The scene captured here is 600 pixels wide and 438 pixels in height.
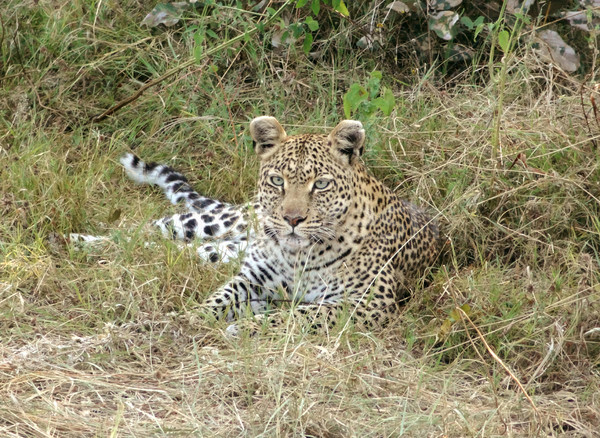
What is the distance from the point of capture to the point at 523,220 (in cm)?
659

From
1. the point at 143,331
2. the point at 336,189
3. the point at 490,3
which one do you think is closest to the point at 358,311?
the point at 336,189

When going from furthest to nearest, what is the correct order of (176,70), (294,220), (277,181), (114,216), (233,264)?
(176,70) < (114,216) < (233,264) < (277,181) < (294,220)

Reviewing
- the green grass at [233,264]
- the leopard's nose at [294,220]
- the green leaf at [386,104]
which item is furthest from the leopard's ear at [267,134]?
the green grass at [233,264]

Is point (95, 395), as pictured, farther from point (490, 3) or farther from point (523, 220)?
point (490, 3)

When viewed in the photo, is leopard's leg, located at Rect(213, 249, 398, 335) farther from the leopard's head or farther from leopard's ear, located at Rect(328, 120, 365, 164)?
leopard's ear, located at Rect(328, 120, 365, 164)

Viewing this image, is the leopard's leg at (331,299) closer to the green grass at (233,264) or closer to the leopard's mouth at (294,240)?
the green grass at (233,264)

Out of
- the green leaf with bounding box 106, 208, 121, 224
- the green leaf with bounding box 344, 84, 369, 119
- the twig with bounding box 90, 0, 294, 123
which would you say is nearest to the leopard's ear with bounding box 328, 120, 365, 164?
the green leaf with bounding box 344, 84, 369, 119

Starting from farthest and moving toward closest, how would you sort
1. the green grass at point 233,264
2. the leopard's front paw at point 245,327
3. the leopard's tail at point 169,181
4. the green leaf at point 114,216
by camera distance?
the leopard's tail at point 169,181, the green leaf at point 114,216, the leopard's front paw at point 245,327, the green grass at point 233,264

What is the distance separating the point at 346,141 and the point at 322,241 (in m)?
0.61

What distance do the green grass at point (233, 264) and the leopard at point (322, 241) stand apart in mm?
200

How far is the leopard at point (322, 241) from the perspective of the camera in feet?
20.0

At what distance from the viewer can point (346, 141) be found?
6289 millimetres

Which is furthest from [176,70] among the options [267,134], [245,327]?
[245,327]

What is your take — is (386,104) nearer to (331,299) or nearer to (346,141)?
(346,141)
